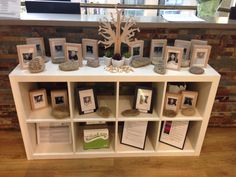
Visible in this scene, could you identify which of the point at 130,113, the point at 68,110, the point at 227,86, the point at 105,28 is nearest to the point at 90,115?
the point at 68,110

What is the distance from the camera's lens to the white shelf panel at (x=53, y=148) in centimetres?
172

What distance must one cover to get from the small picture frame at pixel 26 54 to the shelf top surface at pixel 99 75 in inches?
1.9

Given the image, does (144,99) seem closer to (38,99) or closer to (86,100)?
(86,100)

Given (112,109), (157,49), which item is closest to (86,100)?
(112,109)

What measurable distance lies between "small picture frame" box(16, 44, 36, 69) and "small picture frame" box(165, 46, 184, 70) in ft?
2.95

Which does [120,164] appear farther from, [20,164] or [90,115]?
[20,164]

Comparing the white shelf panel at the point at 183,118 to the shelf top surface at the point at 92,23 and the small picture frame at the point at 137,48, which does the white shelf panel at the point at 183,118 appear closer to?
the small picture frame at the point at 137,48

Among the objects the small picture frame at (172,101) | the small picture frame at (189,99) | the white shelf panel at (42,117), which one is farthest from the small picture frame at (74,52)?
the small picture frame at (189,99)

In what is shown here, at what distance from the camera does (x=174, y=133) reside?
177cm

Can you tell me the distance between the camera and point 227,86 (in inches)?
75.4

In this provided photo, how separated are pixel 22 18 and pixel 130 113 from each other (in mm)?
1023

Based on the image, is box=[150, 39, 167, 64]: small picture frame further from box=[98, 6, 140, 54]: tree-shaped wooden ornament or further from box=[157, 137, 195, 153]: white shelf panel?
box=[157, 137, 195, 153]: white shelf panel

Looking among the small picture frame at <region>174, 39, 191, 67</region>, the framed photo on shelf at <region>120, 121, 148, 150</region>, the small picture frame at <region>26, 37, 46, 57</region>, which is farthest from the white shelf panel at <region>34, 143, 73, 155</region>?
the small picture frame at <region>174, 39, 191, 67</region>

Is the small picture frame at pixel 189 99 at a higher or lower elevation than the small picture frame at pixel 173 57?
lower
